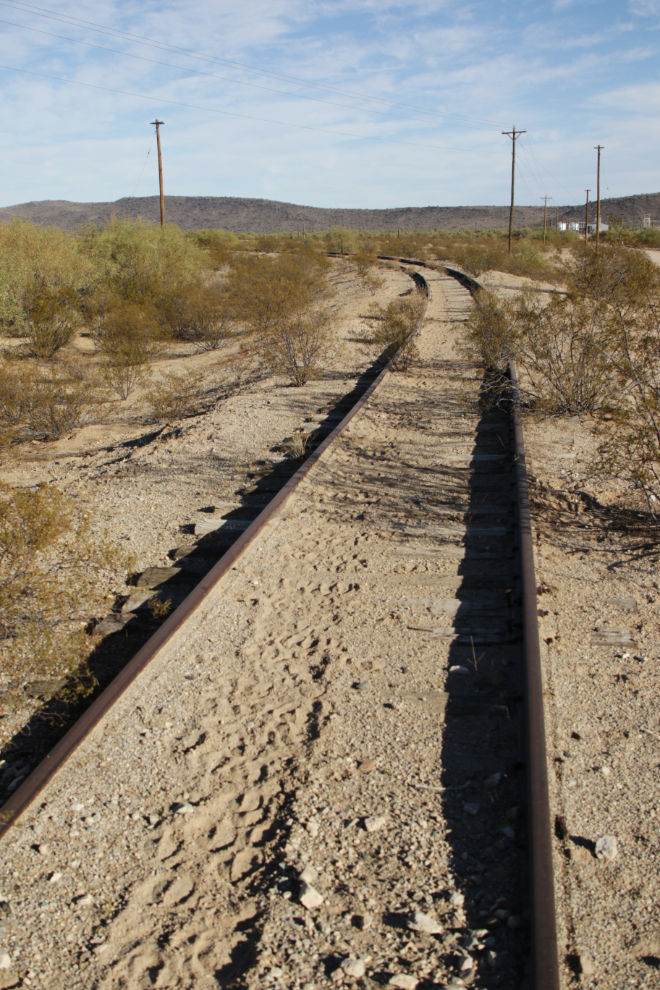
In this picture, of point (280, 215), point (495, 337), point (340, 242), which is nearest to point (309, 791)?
point (495, 337)

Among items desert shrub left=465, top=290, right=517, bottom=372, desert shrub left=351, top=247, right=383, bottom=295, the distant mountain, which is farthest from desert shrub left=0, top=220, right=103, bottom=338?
the distant mountain

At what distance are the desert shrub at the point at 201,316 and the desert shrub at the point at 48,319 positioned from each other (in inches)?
102

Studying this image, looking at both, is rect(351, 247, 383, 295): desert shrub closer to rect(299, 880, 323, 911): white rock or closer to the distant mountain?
rect(299, 880, 323, 911): white rock

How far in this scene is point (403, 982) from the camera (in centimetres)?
246

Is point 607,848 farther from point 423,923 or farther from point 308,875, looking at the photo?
point 308,875

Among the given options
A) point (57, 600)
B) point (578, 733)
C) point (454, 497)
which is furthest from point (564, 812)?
point (454, 497)

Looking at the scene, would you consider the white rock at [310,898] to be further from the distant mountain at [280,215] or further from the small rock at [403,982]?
the distant mountain at [280,215]

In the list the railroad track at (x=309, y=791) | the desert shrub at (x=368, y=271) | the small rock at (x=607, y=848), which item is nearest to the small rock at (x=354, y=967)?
the railroad track at (x=309, y=791)

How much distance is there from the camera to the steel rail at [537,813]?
92.9 inches

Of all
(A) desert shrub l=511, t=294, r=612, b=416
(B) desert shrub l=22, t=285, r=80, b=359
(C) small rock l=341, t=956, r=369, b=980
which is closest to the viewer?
(C) small rock l=341, t=956, r=369, b=980

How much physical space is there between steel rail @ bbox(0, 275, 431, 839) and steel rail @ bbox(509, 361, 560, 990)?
6.93 feet

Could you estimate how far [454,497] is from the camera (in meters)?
7.21

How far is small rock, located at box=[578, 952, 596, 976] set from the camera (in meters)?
2.51

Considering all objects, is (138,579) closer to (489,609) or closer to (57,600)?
(57,600)
